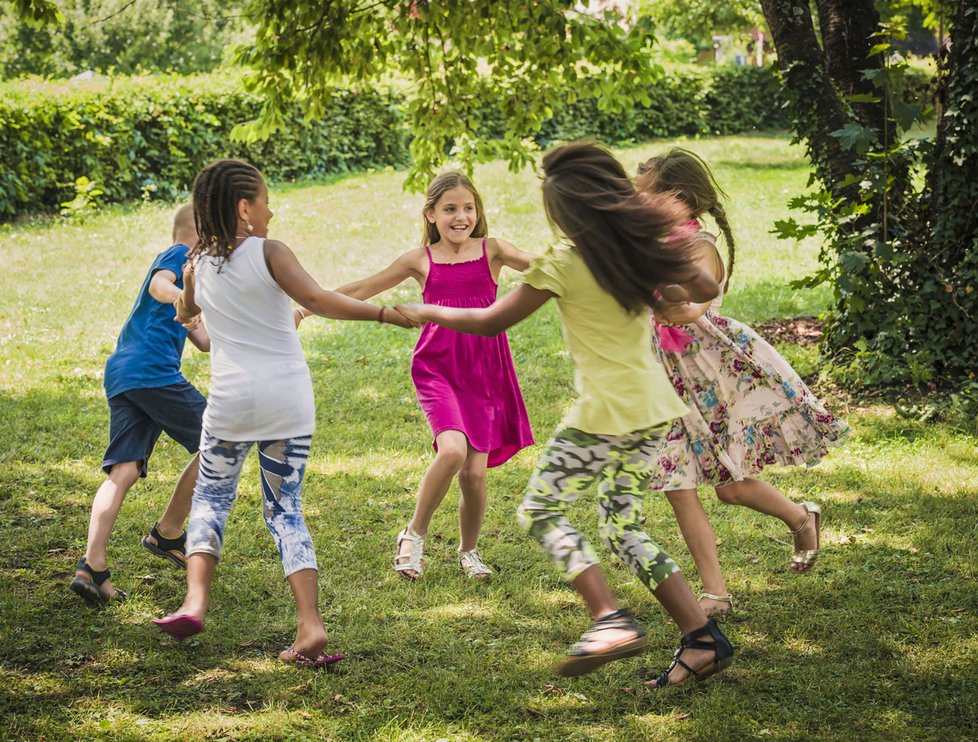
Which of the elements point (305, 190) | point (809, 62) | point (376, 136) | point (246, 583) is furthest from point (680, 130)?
point (246, 583)

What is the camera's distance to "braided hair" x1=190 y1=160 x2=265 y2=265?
3.92 metres

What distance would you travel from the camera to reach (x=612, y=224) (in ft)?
11.5

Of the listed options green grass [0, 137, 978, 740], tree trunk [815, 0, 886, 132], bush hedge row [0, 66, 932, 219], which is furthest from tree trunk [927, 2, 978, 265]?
bush hedge row [0, 66, 932, 219]

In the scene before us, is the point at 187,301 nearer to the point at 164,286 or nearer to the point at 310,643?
the point at 164,286

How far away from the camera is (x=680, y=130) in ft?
80.6

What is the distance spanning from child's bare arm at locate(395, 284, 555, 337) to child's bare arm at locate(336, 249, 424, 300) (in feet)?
2.81

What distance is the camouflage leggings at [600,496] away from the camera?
3.55 metres

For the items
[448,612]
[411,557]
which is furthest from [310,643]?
[411,557]

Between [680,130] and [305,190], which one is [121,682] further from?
[680,130]

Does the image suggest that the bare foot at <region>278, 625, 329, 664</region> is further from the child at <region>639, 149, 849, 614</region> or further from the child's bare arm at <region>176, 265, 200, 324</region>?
the child at <region>639, 149, 849, 614</region>

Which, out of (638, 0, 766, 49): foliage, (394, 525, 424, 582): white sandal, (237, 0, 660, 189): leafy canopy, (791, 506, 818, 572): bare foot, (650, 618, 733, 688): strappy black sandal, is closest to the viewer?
(650, 618, 733, 688): strappy black sandal

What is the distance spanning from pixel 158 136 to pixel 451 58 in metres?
10.4

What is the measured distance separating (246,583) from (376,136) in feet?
53.7

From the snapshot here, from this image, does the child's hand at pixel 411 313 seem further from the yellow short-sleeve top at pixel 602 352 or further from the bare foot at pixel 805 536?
the bare foot at pixel 805 536
